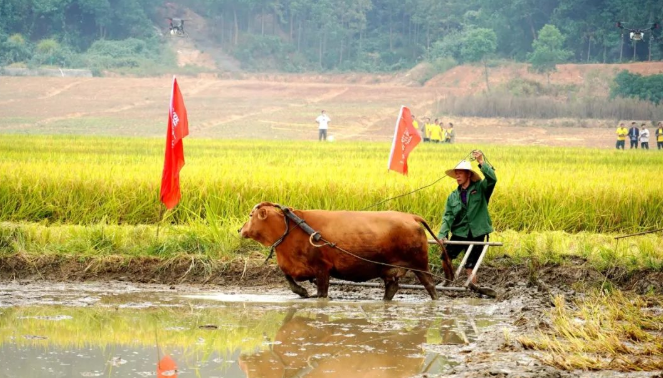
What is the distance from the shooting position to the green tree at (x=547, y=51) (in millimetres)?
66250

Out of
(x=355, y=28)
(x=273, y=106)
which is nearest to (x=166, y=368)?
(x=273, y=106)

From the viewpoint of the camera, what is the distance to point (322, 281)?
30.3 feet

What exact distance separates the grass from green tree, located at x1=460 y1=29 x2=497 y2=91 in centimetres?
6056

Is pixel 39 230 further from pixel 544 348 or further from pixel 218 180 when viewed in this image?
pixel 544 348

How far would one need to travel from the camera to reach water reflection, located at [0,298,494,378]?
22.1 feet

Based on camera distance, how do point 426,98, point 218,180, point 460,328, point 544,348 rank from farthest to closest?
point 426,98
point 218,180
point 460,328
point 544,348

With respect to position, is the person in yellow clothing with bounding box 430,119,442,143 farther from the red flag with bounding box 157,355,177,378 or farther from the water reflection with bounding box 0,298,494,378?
the red flag with bounding box 157,355,177,378

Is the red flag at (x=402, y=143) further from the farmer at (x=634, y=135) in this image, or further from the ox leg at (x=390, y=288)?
the farmer at (x=634, y=135)

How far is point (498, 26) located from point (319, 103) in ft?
57.2

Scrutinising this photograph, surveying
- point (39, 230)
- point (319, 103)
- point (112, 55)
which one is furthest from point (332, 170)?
point (112, 55)

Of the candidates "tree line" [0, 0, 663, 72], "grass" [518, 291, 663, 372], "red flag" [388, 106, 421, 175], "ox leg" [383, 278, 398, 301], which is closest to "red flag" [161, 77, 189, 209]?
"ox leg" [383, 278, 398, 301]

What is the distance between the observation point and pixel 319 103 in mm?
61688

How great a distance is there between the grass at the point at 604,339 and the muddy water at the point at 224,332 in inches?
23.5

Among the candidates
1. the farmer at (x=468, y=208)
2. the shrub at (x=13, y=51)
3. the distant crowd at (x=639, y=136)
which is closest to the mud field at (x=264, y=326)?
the farmer at (x=468, y=208)
